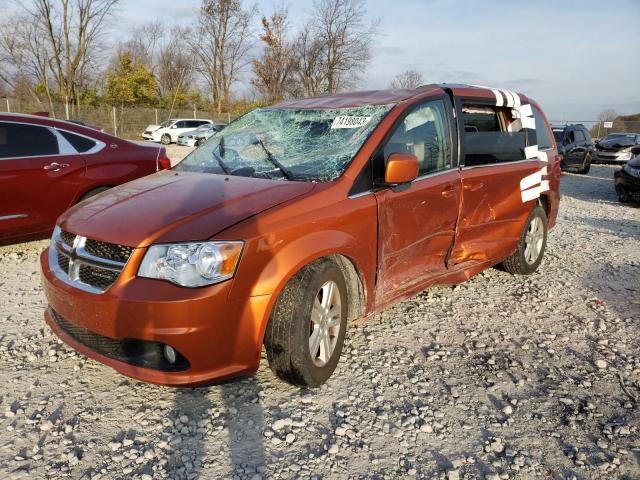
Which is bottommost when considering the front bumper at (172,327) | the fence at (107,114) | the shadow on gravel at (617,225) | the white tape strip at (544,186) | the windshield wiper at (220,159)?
the shadow on gravel at (617,225)

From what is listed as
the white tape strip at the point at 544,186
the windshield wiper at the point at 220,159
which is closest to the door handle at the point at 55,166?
the windshield wiper at the point at 220,159

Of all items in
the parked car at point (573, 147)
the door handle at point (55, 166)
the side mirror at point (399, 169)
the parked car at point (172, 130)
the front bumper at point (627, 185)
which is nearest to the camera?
the side mirror at point (399, 169)

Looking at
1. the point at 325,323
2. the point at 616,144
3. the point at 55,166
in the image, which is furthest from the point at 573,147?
the point at 325,323

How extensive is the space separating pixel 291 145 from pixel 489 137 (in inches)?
A: 74.6

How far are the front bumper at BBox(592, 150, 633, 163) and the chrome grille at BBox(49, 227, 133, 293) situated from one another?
20.9m

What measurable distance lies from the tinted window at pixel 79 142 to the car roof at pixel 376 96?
2757 mm

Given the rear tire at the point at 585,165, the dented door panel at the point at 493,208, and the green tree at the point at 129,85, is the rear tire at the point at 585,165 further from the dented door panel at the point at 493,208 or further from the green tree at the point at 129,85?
the green tree at the point at 129,85

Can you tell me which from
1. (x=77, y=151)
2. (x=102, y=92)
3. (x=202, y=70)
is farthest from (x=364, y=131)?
(x=202, y=70)

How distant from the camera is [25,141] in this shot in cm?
550

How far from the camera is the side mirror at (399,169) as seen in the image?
124 inches

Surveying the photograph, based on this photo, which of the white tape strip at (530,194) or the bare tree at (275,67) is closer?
the white tape strip at (530,194)

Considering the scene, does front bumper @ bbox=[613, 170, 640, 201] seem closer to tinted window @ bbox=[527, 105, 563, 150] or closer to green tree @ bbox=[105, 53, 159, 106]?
tinted window @ bbox=[527, 105, 563, 150]

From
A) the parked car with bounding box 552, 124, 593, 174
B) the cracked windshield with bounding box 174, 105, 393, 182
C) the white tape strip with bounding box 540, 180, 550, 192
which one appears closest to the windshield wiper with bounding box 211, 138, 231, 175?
the cracked windshield with bounding box 174, 105, 393, 182

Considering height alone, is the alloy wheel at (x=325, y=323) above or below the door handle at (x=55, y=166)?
below
